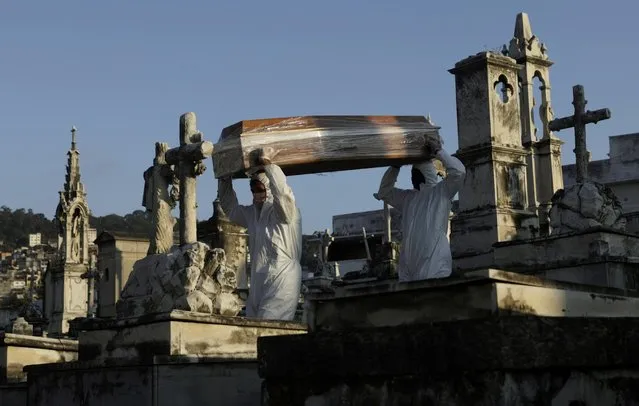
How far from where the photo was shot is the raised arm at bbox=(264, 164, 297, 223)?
32.4ft

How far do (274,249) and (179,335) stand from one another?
6.24ft

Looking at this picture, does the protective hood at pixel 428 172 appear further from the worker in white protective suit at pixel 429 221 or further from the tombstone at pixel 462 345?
the tombstone at pixel 462 345

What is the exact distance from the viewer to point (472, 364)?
5113mm

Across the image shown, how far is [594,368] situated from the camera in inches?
210

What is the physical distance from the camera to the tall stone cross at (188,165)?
9.89m

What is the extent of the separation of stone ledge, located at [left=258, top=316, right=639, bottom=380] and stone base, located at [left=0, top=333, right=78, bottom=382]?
6.21m

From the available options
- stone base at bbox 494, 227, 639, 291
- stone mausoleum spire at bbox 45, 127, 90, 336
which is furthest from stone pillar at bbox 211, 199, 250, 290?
stone mausoleum spire at bbox 45, 127, 90, 336

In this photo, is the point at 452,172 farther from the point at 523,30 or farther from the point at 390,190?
the point at 523,30

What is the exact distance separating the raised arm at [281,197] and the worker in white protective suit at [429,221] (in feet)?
4.31

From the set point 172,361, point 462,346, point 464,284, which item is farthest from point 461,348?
point 172,361

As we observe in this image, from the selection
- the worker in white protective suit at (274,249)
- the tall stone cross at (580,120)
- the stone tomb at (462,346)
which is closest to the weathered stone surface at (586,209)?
the tall stone cross at (580,120)

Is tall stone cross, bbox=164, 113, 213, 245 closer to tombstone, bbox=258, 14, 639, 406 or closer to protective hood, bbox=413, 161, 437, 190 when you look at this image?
protective hood, bbox=413, 161, 437, 190

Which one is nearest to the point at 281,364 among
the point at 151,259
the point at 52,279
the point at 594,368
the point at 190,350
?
the point at 594,368

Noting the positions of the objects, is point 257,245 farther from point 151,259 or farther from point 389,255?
point 389,255
